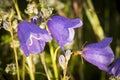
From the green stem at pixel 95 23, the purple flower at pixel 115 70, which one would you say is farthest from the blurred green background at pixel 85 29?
the purple flower at pixel 115 70

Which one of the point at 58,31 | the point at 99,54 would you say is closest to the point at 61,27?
the point at 58,31

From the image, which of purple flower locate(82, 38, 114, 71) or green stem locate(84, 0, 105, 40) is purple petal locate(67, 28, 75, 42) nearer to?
purple flower locate(82, 38, 114, 71)

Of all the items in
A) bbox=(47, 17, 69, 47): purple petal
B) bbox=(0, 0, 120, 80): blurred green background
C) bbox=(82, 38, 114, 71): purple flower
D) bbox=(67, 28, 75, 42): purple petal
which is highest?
bbox=(47, 17, 69, 47): purple petal

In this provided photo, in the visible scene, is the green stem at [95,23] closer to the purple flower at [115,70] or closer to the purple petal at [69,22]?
the purple flower at [115,70]

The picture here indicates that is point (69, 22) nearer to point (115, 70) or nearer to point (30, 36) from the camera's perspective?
point (30, 36)

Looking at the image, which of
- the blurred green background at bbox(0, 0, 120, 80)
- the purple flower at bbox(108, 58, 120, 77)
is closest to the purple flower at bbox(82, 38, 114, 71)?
the purple flower at bbox(108, 58, 120, 77)
